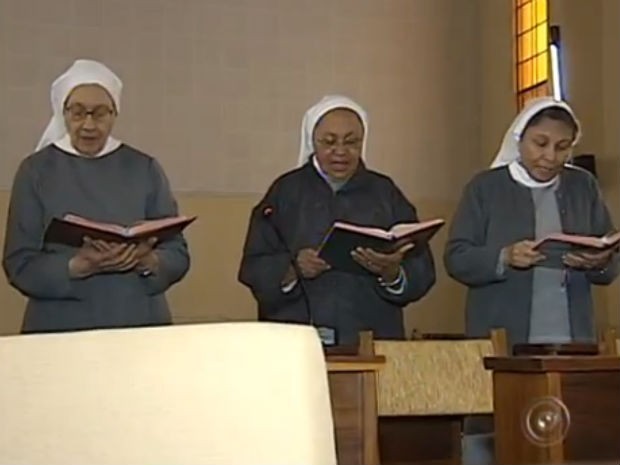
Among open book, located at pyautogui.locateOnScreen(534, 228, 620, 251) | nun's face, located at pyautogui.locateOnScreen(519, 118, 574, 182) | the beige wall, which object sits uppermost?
the beige wall

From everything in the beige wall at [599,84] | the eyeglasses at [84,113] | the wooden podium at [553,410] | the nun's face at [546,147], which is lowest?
the wooden podium at [553,410]

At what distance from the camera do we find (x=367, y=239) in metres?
3.54

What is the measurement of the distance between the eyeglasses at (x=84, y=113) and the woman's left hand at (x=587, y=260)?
1.50 metres

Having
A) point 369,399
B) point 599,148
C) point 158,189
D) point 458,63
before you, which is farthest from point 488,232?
point 458,63

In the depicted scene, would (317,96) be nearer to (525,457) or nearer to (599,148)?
(599,148)

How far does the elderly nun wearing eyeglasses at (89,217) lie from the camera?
11.3 ft

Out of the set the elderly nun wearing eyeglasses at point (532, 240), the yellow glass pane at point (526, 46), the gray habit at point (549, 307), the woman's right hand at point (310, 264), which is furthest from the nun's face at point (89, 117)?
the yellow glass pane at point (526, 46)

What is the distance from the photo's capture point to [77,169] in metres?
3.65

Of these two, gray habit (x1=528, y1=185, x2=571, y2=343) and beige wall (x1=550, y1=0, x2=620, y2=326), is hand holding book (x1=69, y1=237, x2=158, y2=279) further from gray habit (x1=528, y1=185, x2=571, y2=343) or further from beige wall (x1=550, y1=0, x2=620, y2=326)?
beige wall (x1=550, y1=0, x2=620, y2=326)

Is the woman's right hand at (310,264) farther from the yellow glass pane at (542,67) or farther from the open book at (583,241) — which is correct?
the yellow glass pane at (542,67)

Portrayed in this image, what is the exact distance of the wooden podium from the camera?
8.60ft

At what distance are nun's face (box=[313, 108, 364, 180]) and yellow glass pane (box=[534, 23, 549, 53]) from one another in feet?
9.43

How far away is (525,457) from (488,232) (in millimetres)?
1368

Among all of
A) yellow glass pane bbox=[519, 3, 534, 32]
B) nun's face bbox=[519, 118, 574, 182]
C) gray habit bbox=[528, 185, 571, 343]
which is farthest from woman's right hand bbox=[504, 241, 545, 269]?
yellow glass pane bbox=[519, 3, 534, 32]
